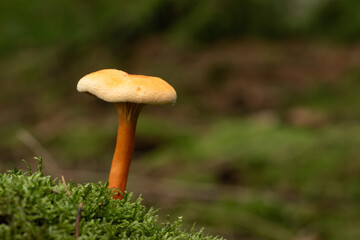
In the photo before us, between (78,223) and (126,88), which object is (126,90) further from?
(78,223)

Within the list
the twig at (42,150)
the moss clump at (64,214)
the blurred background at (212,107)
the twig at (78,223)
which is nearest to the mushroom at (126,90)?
the moss clump at (64,214)

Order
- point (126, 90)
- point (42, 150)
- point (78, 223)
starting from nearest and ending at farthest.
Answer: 1. point (78, 223)
2. point (126, 90)
3. point (42, 150)

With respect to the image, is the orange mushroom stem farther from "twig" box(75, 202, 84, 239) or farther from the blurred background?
the blurred background

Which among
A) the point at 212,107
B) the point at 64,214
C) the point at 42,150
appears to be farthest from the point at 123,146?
the point at 212,107

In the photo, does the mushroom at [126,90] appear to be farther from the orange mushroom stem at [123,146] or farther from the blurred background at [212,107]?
the blurred background at [212,107]

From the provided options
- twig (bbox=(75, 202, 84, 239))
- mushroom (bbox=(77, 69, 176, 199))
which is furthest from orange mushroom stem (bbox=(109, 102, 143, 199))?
twig (bbox=(75, 202, 84, 239))

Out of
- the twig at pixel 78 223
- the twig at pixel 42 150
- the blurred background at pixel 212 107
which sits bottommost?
the twig at pixel 78 223

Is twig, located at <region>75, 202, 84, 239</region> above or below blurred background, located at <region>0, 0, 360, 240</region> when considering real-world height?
below
